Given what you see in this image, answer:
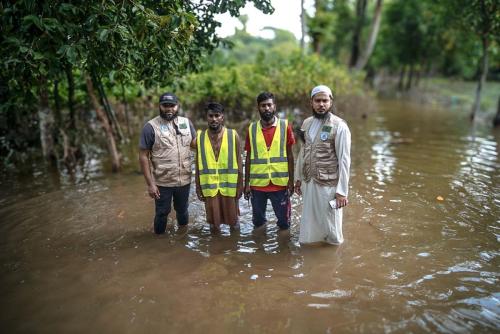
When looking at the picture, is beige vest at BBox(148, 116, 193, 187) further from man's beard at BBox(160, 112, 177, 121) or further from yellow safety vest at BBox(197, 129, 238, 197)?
yellow safety vest at BBox(197, 129, 238, 197)

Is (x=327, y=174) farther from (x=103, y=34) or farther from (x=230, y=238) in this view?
(x=103, y=34)

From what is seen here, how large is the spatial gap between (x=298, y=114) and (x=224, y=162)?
737 cm

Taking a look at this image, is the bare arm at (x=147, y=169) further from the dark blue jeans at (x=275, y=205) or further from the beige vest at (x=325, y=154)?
the beige vest at (x=325, y=154)

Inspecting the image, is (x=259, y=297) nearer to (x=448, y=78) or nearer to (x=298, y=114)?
(x=298, y=114)

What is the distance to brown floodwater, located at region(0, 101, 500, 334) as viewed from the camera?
3.24m

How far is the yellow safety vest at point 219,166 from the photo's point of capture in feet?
14.7

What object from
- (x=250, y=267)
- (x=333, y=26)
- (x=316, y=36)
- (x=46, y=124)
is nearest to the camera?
(x=250, y=267)

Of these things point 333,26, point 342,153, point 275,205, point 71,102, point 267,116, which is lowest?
point 275,205

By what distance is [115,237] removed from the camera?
4.96 metres

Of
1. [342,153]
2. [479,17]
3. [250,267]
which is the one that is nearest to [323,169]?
[342,153]

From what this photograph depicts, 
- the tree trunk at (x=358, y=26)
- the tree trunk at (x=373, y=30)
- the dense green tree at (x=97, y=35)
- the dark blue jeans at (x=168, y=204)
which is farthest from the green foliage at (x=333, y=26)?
the dark blue jeans at (x=168, y=204)

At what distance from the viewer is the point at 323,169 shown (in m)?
4.19

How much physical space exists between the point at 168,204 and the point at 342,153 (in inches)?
85.2

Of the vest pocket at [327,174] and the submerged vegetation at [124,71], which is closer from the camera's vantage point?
the vest pocket at [327,174]
